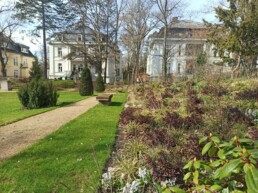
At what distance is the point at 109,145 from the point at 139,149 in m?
0.76

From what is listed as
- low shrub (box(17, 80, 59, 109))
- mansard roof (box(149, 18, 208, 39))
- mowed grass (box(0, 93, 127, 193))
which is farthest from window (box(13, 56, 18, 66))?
mowed grass (box(0, 93, 127, 193))

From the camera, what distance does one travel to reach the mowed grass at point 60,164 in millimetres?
2754

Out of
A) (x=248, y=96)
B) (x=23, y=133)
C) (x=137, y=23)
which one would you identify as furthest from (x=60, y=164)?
(x=137, y=23)

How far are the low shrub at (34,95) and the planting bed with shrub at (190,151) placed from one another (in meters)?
5.49

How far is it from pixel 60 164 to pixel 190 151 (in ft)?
6.59

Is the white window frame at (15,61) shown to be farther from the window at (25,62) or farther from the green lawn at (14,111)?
the green lawn at (14,111)

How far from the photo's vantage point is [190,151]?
130 inches

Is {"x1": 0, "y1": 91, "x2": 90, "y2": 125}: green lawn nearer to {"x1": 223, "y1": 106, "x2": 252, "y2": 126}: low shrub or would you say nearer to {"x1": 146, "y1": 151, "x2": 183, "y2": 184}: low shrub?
{"x1": 146, "y1": 151, "x2": 183, "y2": 184}: low shrub

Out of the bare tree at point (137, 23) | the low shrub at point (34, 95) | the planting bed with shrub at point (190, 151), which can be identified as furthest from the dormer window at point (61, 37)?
the planting bed with shrub at point (190, 151)

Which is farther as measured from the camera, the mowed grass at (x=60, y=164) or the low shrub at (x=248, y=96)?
the low shrub at (x=248, y=96)

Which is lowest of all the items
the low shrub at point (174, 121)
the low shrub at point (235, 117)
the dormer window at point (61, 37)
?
the low shrub at point (174, 121)

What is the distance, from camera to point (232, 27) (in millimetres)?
17391

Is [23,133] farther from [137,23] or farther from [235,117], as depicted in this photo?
[137,23]

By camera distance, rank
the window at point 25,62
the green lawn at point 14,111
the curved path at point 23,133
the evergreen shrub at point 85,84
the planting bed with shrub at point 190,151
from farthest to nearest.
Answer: the window at point 25,62, the evergreen shrub at point 85,84, the green lawn at point 14,111, the curved path at point 23,133, the planting bed with shrub at point 190,151
